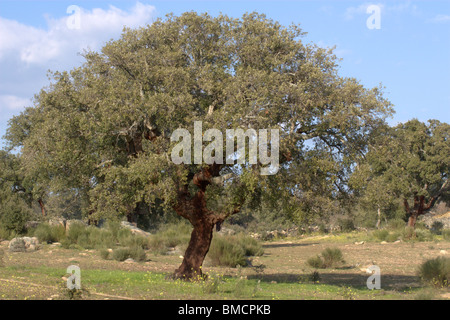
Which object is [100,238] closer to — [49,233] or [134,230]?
[49,233]

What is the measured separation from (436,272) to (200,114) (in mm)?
10126

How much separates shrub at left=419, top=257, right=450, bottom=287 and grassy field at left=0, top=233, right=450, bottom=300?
46 cm

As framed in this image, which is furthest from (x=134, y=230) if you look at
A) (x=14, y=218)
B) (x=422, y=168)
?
(x=422, y=168)

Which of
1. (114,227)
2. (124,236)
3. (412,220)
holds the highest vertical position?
(412,220)

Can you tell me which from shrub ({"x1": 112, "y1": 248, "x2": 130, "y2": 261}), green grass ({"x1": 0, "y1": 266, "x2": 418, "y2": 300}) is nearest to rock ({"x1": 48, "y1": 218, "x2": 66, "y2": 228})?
shrub ({"x1": 112, "y1": 248, "x2": 130, "y2": 261})

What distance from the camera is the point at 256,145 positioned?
1321cm

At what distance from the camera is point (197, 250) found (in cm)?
1695

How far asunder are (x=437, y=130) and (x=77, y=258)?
123 feet

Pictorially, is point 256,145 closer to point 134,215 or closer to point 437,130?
point 134,215

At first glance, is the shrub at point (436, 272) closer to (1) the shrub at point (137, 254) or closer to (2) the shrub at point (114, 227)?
(1) the shrub at point (137, 254)

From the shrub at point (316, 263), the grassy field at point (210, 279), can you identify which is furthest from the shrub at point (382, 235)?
the shrub at point (316, 263)

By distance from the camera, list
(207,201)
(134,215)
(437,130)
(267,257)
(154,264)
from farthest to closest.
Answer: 1. (437,130)
2. (134,215)
3. (267,257)
4. (154,264)
5. (207,201)
